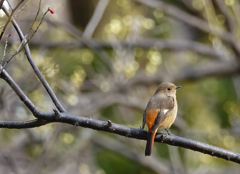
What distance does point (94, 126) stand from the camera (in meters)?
3.46

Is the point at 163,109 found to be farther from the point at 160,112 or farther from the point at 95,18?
the point at 95,18

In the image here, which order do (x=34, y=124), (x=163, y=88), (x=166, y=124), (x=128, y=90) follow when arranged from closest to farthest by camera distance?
1. (x=34, y=124)
2. (x=166, y=124)
3. (x=163, y=88)
4. (x=128, y=90)

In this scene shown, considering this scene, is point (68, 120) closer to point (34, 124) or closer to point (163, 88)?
point (34, 124)

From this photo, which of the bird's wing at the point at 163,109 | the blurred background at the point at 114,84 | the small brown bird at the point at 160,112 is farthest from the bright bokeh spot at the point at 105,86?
the bird's wing at the point at 163,109

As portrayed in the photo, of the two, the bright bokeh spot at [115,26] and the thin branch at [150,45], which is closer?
the bright bokeh spot at [115,26]

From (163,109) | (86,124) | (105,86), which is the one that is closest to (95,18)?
(105,86)

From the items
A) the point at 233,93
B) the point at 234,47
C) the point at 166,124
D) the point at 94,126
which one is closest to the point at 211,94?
the point at 233,93

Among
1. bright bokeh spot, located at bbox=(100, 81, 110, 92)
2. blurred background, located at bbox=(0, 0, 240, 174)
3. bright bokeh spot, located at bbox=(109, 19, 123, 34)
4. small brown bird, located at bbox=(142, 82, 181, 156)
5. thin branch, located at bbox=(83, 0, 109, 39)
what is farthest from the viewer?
thin branch, located at bbox=(83, 0, 109, 39)

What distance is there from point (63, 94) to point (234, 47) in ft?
10.8

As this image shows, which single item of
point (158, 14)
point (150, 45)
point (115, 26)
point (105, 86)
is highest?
point (115, 26)

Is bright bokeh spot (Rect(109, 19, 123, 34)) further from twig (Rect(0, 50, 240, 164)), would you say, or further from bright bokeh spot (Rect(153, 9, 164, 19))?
A: twig (Rect(0, 50, 240, 164))

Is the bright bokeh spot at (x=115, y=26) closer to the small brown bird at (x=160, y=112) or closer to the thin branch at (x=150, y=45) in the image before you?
the thin branch at (x=150, y=45)

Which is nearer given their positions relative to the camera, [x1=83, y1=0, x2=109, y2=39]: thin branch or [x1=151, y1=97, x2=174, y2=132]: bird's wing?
[x1=151, y1=97, x2=174, y2=132]: bird's wing

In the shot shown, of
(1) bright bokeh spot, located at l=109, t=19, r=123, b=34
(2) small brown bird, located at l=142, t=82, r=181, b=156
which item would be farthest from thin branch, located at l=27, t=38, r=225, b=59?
(2) small brown bird, located at l=142, t=82, r=181, b=156
